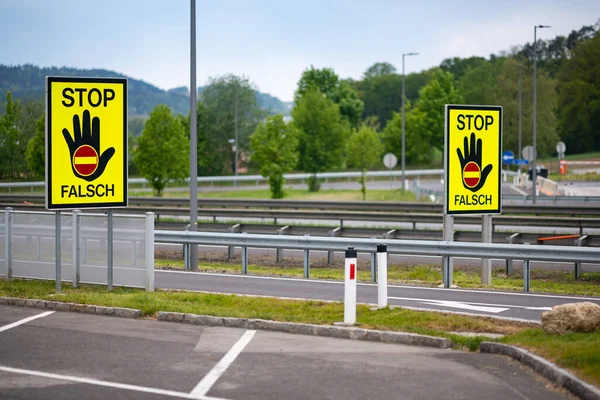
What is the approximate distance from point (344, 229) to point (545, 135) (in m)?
74.0

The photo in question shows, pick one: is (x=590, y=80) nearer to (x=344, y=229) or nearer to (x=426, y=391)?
(x=344, y=229)

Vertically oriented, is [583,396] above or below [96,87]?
below

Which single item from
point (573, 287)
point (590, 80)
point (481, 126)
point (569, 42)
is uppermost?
point (569, 42)

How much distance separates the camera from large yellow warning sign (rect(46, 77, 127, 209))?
13930 mm

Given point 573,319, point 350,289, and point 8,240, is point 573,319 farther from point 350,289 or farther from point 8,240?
point 8,240

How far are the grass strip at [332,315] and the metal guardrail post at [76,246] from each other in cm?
21

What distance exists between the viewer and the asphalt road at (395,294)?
13227mm

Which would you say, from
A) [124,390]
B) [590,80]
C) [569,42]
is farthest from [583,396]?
[569,42]

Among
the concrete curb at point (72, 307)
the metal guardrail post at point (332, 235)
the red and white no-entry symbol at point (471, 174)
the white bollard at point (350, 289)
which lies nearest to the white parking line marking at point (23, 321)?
the concrete curb at point (72, 307)

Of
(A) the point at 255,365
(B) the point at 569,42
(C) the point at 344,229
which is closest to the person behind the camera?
(A) the point at 255,365

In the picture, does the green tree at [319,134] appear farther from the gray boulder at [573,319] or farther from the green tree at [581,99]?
the gray boulder at [573,319]

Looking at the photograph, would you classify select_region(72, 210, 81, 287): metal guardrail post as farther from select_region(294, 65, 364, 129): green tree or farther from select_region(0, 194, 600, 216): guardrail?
select_region(294, 65, 364, 129): green tree

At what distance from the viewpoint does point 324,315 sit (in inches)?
461

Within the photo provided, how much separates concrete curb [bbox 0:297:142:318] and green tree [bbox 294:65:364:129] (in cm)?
9663
